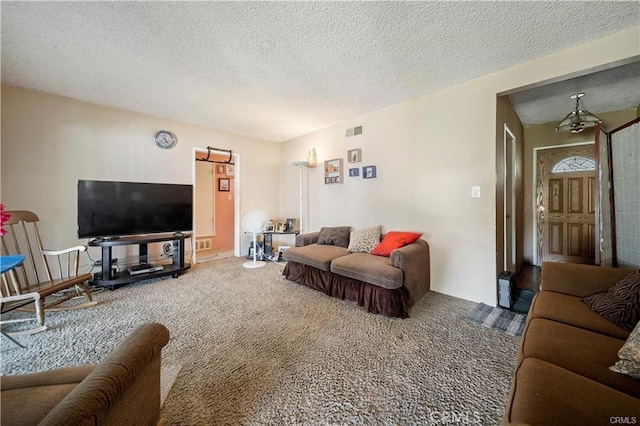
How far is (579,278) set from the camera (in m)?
1.68

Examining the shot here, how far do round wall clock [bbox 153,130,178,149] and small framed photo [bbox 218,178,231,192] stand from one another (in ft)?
5.57

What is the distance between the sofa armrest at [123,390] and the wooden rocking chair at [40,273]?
6.61 ft

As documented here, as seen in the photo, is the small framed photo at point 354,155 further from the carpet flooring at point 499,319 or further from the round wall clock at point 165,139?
the round wall clock at point 165,139

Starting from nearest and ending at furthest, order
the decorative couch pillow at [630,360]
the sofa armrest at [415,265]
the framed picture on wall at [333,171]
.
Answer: the decorative couch pillow at [630,360], the sofa armrest at [415,265], the framed picture on wall at [333,171]

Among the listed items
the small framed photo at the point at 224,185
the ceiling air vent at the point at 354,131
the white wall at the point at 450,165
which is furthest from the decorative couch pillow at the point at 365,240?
the small framed photo at the point at 224,185

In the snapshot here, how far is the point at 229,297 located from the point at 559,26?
3.92m

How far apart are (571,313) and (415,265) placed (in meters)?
1.19

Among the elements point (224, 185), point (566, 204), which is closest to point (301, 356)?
point (224, 185)

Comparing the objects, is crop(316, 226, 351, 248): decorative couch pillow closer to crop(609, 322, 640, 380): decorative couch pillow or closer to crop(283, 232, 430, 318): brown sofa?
A: crop(283, 232, 430, 318): brown sofa

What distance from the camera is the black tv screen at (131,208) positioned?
2939 millimetres

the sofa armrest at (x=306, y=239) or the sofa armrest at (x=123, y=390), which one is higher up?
the sofa armrest at (x=306, y=239)

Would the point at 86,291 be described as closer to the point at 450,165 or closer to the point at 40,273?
the point at 40,273

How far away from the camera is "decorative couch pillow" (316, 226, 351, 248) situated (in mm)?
3451

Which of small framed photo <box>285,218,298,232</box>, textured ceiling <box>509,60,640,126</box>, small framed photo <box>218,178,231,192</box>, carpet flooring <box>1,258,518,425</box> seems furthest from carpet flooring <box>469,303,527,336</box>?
small framed photo <box>218,178,231,192</box>
